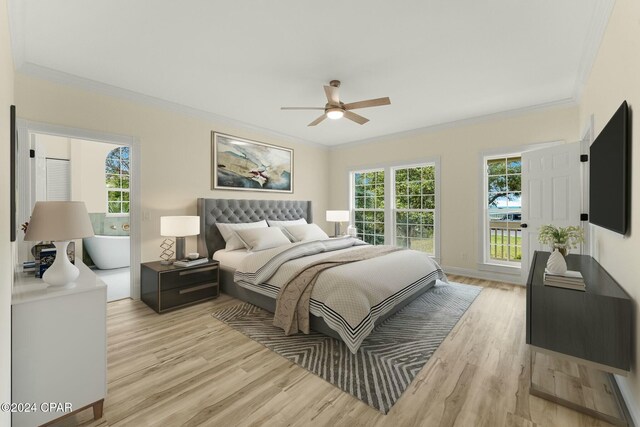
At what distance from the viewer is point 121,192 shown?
5945 mm

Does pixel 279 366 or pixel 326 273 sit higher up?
pixel 326 273

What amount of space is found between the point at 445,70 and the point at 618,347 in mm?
2588

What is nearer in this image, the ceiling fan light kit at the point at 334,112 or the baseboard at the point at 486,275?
the ceiling fan light kit at the point at 334,112

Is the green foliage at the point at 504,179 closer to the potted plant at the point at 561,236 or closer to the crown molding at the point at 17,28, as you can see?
the potted plant at the point at 561,236

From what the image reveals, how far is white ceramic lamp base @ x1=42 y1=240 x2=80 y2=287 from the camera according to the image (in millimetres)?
1599

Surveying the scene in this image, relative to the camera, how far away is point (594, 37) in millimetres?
2340

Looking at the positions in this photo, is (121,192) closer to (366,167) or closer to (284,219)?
(284,219)

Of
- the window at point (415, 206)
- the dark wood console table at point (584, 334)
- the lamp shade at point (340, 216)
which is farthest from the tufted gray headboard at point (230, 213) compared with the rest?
the dark wood console table at point (584, 334)

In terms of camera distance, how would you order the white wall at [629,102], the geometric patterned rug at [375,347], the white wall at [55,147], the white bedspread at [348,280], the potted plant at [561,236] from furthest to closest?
the white wall at [55,147] → the white bedspread at [348,280] → the potted plant at [561,236] → the geometric patterned rug at [375,347] → the white wall at [629,102]

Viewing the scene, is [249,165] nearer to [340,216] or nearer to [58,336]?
[340,216]

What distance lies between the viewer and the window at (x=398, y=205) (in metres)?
5.12

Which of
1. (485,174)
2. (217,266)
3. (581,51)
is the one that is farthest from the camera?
(485,174)

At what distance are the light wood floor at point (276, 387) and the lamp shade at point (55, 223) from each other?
3.39ft

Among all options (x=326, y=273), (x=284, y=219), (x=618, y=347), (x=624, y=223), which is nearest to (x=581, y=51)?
(x=624, y=223)
